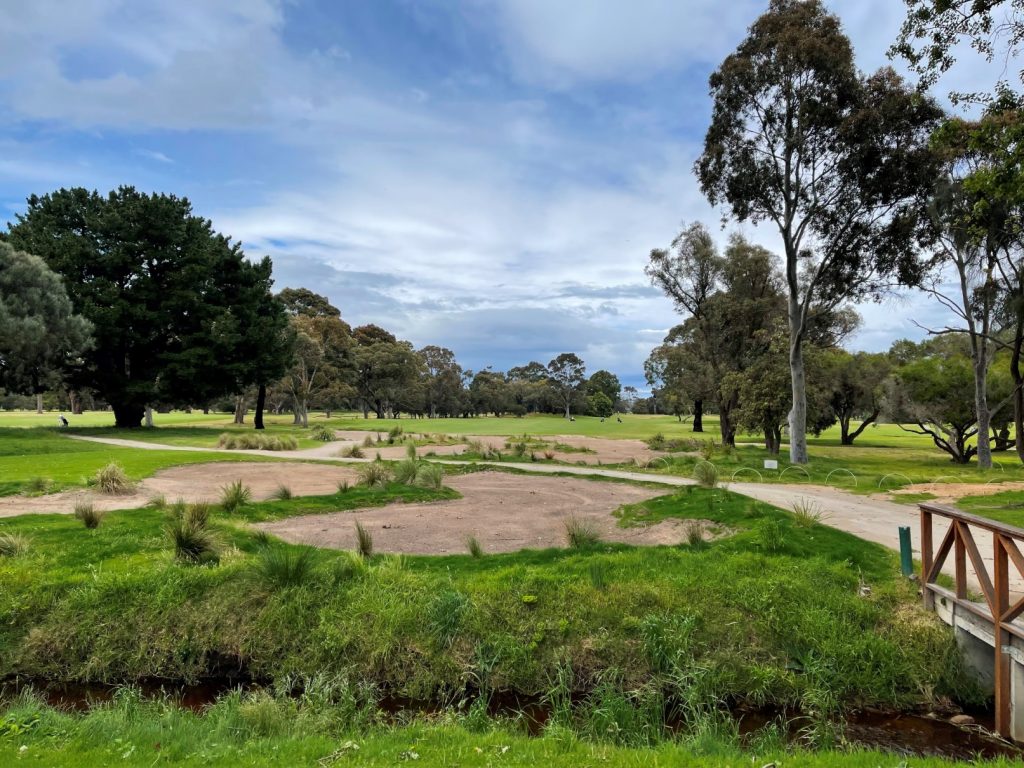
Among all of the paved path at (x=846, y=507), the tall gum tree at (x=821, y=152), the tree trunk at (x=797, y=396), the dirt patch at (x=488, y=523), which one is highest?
the tall gum tree at (x=821, y=152)

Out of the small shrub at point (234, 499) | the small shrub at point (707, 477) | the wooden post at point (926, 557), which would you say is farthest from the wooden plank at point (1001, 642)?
the small shrub at point (234, 499)

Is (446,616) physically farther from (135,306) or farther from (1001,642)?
(135,306)

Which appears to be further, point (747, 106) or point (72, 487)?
point (747, 106)

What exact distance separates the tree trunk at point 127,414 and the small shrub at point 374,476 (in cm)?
2837

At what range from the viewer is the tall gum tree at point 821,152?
65.9ft

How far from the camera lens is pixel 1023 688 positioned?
541 centimetres

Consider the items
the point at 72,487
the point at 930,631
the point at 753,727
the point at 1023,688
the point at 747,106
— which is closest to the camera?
the point at 1023,688

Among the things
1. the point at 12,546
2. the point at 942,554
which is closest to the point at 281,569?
the point at 12,546

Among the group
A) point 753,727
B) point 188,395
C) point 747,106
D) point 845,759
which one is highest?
point 747,106

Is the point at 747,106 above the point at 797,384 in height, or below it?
above

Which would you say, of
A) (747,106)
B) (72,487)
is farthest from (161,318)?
(747,106)

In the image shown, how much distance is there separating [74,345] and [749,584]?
33.3 m

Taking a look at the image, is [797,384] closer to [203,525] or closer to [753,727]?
[753,727]

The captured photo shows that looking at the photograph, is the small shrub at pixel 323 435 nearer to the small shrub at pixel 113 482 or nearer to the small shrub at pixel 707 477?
the small shrub at pixel 113 482
